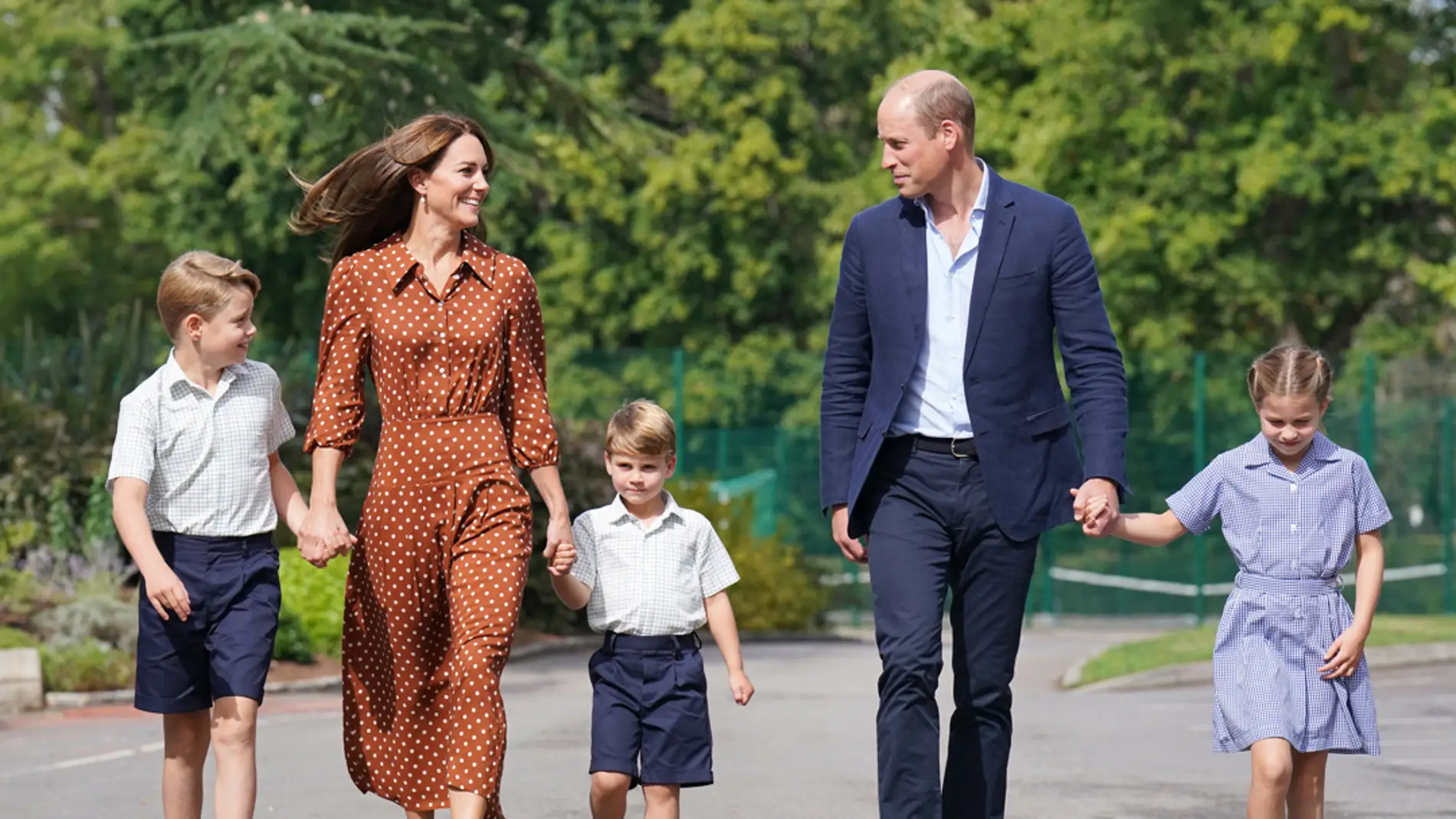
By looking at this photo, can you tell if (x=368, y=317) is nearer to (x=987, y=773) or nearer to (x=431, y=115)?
(x=431, y=115)

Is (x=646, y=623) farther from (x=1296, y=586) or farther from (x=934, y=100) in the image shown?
(x=1296, y=586)

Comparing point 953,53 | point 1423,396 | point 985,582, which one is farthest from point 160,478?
point 953,53

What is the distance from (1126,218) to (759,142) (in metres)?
Result: 8.48

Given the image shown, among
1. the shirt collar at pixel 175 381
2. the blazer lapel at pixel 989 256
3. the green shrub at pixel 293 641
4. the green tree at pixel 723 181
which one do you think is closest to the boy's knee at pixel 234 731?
the shirt collar at pixel 175 381

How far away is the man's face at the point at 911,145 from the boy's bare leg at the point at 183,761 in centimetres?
249

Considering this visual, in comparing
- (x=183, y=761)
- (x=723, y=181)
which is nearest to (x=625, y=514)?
(x=183, y=761)

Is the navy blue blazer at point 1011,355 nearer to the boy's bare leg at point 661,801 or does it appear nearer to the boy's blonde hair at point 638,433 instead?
the boy's blonde hair at point 638,433

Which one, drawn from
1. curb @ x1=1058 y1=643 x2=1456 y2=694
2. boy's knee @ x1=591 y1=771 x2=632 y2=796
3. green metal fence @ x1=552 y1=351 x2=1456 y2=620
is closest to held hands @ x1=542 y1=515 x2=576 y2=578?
boy's knee @ x1=591 y1=771 x2=632 y2=796

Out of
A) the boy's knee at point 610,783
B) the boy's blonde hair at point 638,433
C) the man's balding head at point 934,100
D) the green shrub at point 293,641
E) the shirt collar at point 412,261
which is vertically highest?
the man's balding head at point 934,100

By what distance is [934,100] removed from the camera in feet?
20.1

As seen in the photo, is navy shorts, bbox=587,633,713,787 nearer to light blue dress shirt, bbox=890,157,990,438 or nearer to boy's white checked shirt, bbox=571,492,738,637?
boy's white checked shirt, bbox=571,492,738,637

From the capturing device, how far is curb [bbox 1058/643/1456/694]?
15.6m

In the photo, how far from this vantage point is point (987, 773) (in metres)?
6.18

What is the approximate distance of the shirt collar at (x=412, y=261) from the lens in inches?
239
